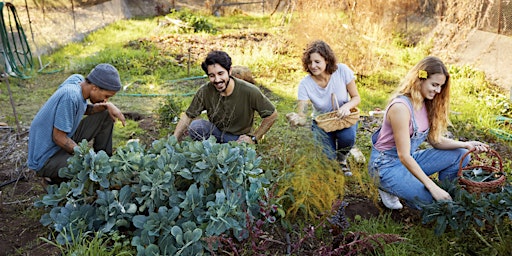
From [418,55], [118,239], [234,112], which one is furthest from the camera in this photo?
[418,55]

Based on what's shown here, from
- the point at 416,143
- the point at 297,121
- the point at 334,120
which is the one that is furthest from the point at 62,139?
the point at 416,143

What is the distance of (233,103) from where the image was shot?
3900 millimetres

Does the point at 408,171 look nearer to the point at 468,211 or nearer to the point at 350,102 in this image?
the point at 468,211

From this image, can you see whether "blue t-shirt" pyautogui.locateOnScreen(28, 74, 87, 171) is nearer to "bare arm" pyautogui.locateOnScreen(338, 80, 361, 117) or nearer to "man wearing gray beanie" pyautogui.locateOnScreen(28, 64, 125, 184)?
"man wearing gray beanie" pyautogui.locateOnScreen(28, 64, 125, 184)

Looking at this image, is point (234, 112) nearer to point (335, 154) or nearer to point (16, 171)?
point (335, 154)

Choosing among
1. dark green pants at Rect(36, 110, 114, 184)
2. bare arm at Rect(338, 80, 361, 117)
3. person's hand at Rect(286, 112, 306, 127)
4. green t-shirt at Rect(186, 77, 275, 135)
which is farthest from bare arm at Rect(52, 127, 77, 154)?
bare arm at Rect(338, 80, 361, 117)

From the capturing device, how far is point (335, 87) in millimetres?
4059

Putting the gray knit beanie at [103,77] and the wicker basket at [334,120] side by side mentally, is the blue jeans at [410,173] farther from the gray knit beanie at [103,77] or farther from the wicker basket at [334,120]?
the gray knit beanie at [103,77]

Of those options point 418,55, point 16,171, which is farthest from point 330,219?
point 418,55

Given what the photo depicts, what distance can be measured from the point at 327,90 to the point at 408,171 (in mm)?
1169

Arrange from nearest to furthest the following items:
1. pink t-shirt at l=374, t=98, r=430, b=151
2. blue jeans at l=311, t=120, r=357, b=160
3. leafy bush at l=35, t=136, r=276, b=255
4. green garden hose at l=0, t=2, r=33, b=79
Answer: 1. leafy bush at l=35, t=136, r=276, b=255
2. pink t-shirt at l=374, t=98, r=430, b=151
3. blue jeans at l=311, t=120, r=357, b=160
4. green garden hose at l=0, t=2, r=33, b=79

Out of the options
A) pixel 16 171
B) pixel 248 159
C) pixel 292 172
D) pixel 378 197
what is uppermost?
pixel 248 159

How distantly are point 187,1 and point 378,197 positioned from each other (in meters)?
12.9

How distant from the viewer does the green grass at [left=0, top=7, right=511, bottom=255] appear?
152 inches
